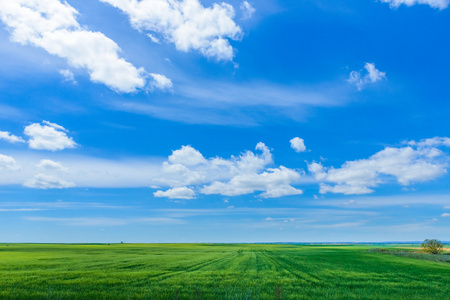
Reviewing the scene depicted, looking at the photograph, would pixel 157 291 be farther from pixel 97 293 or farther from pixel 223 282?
pixel 223 282

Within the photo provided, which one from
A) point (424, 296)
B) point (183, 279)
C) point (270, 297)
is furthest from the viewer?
point (183, 279)

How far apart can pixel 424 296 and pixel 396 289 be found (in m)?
3.18

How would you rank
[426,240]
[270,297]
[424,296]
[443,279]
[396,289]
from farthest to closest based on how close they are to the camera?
[426,240] < [443,279] < [396,289] < [424,296] < [270,297]

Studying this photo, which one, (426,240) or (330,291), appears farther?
(426,240)

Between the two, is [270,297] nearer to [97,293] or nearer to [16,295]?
[97,293]

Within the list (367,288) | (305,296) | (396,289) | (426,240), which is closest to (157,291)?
(305,296)

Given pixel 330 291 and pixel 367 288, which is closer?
pixel 330 291

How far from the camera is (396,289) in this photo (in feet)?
86.9

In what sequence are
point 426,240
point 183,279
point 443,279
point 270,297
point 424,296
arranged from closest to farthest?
point 270,297 → point 424,296 → point 183,279 → point 443,279 → point 426,240

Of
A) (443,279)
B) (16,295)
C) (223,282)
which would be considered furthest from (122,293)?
(443,279)

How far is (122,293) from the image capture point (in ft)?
75.0

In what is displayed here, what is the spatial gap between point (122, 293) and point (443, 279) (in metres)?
32.9

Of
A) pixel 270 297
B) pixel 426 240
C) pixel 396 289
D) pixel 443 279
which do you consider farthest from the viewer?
pixel 426 240

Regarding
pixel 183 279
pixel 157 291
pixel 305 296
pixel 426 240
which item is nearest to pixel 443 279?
pixel 305 296
